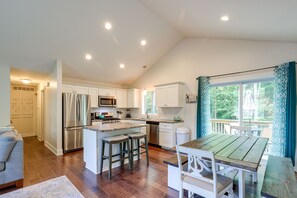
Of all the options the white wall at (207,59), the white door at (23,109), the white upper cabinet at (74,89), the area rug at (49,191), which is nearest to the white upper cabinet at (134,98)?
the white wall at (207,59)

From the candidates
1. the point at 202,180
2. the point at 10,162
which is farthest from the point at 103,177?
the point at 202,180

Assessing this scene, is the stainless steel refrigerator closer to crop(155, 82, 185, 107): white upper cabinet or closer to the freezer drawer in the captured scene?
the freezer drawer

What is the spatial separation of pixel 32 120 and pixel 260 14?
9.07 metres

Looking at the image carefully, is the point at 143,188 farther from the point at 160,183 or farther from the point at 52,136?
the point at 52,136

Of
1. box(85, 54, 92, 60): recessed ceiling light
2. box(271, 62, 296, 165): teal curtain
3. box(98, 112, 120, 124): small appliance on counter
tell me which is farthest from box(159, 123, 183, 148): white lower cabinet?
box(85, 54, 92, 60): recessed ceiling light

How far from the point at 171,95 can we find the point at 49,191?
3932 mm

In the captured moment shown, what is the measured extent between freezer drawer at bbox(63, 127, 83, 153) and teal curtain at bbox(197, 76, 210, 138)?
146 inches

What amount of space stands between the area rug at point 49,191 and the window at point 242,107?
3455 millimetres

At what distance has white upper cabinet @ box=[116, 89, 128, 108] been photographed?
21.8ft

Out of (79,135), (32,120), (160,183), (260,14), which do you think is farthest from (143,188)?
(32,120)

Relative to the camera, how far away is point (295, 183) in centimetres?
194

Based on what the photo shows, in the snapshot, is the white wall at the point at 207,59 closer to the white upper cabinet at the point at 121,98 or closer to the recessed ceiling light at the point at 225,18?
the white upper cabinet at the point at 121,98

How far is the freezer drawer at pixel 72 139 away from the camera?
4.55 m

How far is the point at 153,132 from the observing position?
5406 mm
